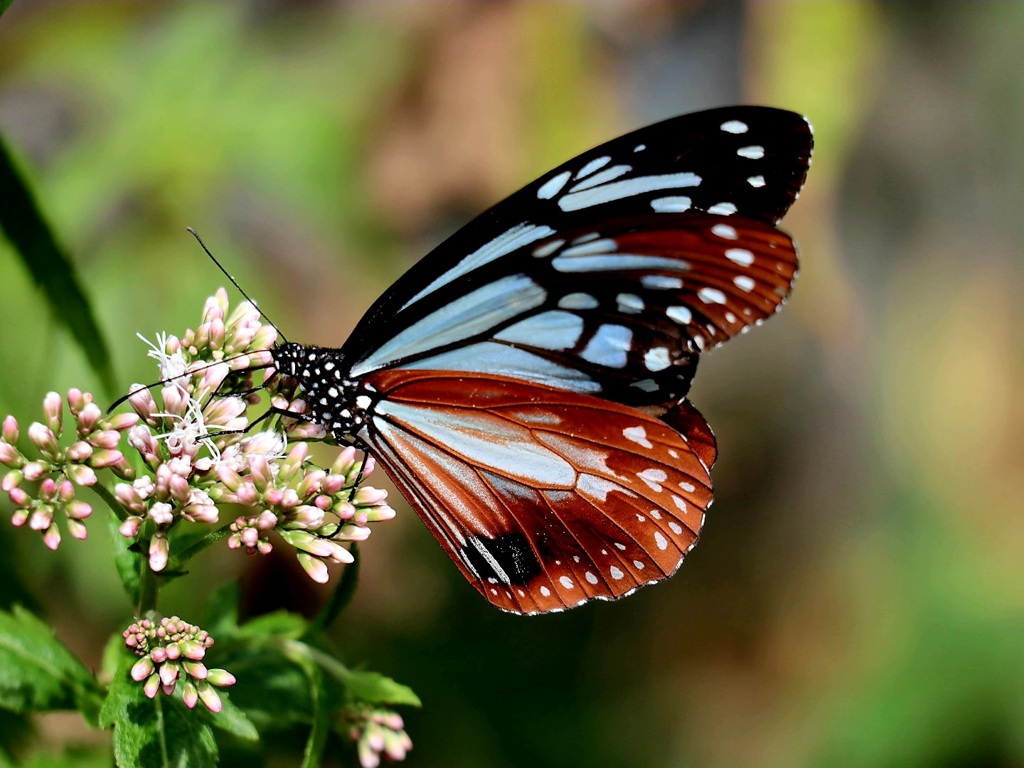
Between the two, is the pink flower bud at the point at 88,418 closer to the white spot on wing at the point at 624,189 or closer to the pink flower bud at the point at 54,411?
the pink flower bud at the point at 54,411

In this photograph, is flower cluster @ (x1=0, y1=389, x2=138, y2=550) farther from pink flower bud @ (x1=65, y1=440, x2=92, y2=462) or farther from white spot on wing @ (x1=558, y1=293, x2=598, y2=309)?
white spot on wing @ (x1=558, y1=293, x2=598, y2=309)

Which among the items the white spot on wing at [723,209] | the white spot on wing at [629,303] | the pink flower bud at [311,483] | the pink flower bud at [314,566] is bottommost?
the pink flower bud at [314,566]

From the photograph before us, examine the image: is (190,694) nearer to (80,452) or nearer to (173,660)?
(173,660)

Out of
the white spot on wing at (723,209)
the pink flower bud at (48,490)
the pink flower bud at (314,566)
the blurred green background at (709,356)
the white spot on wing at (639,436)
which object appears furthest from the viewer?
the blurred green background at (709,356)

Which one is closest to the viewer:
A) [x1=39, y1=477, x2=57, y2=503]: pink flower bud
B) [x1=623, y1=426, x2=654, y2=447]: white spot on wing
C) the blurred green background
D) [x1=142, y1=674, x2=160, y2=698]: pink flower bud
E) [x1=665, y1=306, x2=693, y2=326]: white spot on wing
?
[x1=142, y1=674, x2=160, y2=698]: pink flower bud

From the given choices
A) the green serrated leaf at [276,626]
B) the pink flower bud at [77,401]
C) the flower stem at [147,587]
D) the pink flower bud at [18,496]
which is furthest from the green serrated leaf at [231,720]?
the pink flower bud at [77,401]

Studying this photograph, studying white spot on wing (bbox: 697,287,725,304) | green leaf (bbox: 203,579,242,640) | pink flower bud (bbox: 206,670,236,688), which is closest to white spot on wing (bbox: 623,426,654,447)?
white spot on wing (bbox: 697,287,725,304)

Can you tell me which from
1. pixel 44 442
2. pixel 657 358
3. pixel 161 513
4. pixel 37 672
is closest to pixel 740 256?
pixel 657 358
